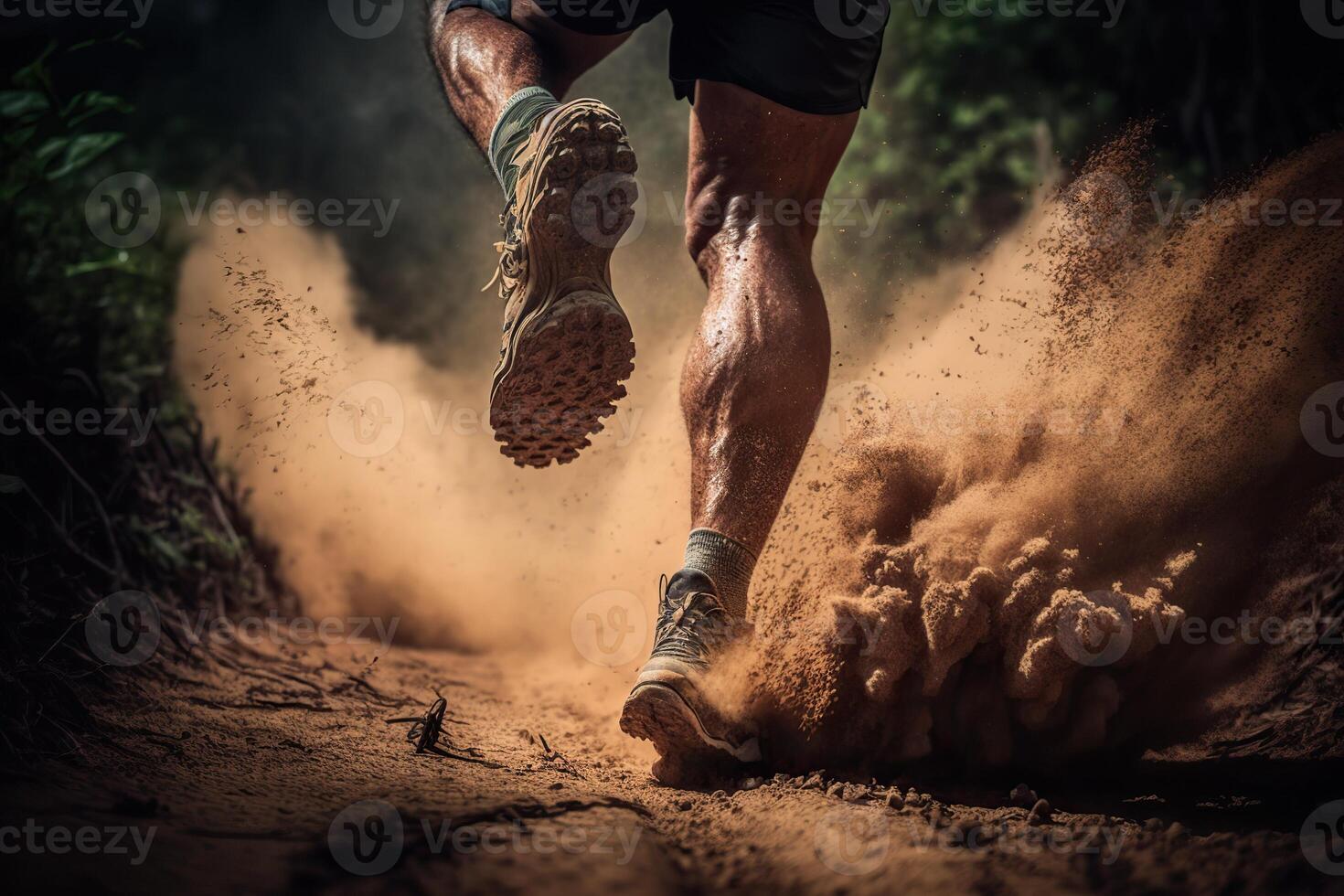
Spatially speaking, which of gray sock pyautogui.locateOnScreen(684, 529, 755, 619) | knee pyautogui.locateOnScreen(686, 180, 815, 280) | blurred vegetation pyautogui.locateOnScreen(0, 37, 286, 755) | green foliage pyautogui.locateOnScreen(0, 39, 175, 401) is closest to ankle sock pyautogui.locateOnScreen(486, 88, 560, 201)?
knee pyautogui.locateOnScreen(686, 180, 815, 280)

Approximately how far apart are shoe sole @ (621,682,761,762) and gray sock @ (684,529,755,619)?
0.18 m

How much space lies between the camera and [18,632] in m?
1.67

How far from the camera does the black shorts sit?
5.81 ft

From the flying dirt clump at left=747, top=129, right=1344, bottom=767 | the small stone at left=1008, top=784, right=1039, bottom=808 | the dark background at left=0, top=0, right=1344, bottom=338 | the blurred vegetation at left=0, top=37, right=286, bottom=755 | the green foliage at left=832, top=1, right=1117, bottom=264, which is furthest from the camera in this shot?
the green foliage at left=832, top=1, right=1117, bottom=264

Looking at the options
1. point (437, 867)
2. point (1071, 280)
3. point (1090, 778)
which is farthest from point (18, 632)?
point (1071, 280)

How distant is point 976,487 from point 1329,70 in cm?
368

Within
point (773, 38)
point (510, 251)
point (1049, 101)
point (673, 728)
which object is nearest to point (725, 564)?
point (673, 728)

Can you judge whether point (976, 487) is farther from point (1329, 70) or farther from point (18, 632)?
point (1329, 70)

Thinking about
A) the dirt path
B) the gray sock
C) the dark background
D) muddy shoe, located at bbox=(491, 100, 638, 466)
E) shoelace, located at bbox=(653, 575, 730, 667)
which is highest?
the dark background

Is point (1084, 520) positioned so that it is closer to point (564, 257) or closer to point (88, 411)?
point (564, 257)

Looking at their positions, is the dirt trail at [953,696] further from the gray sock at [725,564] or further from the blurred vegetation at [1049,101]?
the blurred vegetation at [1049,101]

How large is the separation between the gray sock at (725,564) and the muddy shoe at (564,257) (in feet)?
1.19

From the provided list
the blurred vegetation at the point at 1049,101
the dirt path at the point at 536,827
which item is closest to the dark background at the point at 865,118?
the blurred vegetation at the point at 1049,101

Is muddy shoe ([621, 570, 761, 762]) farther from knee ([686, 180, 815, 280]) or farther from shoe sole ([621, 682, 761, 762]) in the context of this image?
knee ([686, 180, 815, 280])
